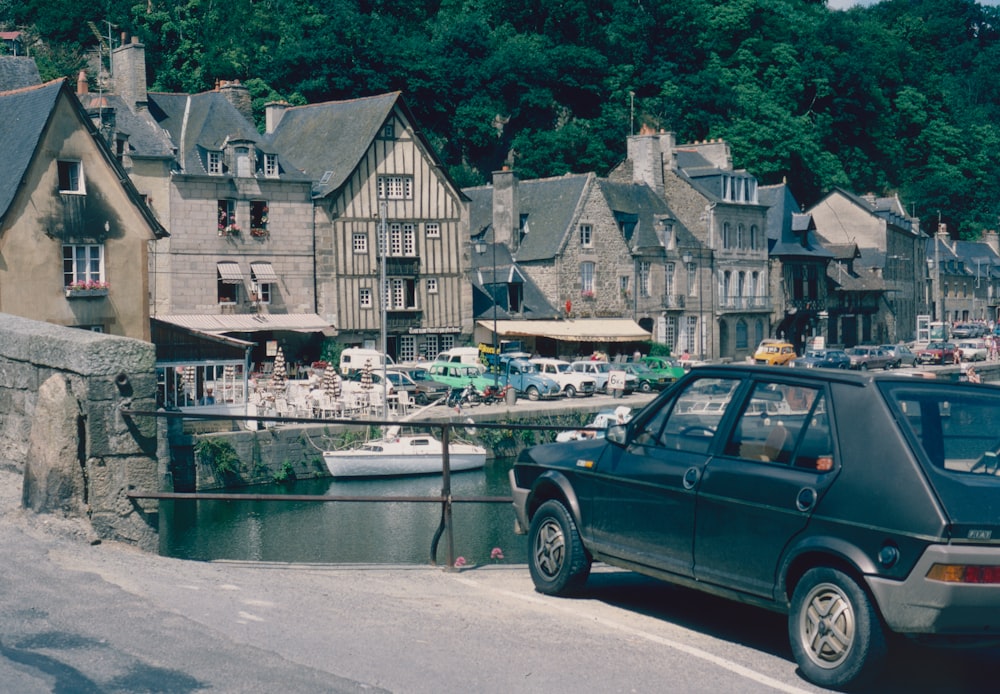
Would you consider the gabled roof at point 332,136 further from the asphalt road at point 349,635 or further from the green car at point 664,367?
the asphalt road at point 349,635

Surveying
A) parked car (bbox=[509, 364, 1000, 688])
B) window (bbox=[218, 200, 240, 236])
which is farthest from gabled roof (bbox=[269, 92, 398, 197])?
parked car (bbox=[509, 364, 1000, 688])

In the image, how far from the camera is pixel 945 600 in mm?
5797

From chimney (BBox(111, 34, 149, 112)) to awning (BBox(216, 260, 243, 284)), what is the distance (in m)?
6.38

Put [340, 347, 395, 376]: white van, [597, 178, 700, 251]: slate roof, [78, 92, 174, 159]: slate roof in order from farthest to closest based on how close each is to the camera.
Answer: [597, 178, 700, 251]: slate roof < [340, 347, 395, 376]: white van < [78, 92, 174, 159]: slate roof

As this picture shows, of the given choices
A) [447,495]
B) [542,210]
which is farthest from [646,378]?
[447,495]

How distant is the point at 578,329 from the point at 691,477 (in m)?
44.7

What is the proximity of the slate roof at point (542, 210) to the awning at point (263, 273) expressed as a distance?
9903mm

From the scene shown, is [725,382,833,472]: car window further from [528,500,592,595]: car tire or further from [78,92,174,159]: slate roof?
[78,92,174,159]: slate roof

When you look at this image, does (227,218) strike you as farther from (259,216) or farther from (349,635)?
(349,635)

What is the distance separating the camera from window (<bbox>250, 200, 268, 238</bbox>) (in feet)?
148

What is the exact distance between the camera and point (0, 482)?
30.7ft

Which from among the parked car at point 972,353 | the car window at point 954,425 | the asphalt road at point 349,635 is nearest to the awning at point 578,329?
the parked car at point 972,353

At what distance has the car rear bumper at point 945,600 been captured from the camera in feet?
19.0

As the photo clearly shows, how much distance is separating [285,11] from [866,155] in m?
42.1
